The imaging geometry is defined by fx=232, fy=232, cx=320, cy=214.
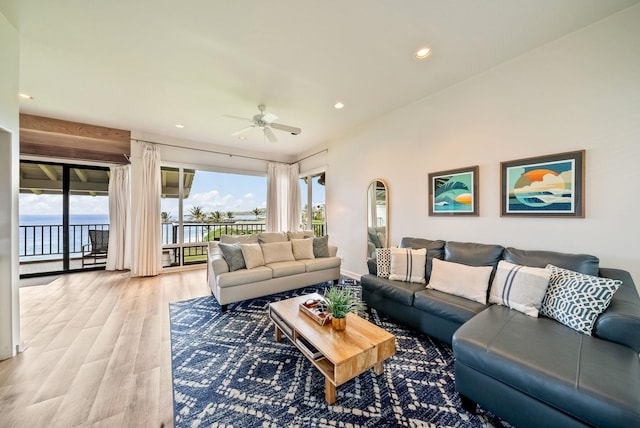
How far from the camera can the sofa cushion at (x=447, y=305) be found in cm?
197

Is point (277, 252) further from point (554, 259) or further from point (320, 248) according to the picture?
point (554, 259)

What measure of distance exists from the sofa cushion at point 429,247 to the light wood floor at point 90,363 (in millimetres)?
2609

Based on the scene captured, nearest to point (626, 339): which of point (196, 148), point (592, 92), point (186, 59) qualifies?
point (592, 92)

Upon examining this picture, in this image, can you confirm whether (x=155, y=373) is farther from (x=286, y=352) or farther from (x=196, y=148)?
(x=196, y=148)

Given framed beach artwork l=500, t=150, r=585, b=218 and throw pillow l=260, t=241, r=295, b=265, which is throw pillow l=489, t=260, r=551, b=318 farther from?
throw pillow l=260, t=241, r=295, b=265

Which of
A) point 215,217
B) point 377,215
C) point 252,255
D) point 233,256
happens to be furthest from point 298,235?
point 215,217

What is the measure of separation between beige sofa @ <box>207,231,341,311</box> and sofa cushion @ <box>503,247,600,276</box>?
2.38 meters

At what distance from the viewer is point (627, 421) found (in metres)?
0.96

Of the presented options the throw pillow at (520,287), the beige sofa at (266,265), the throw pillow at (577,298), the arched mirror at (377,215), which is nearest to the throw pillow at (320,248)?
the beige sofa at (266,265)

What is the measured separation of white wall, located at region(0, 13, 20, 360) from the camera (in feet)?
6.32

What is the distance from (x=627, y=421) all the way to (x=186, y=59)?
3860 mm

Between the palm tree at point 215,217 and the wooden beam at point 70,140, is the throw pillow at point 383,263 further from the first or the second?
the wooden beam at point 70,140

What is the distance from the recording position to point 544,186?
224cm

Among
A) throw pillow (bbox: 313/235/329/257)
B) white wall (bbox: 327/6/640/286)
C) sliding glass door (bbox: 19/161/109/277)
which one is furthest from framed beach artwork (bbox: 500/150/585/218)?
sliding glass door (bbox: 19/161/109/277)
